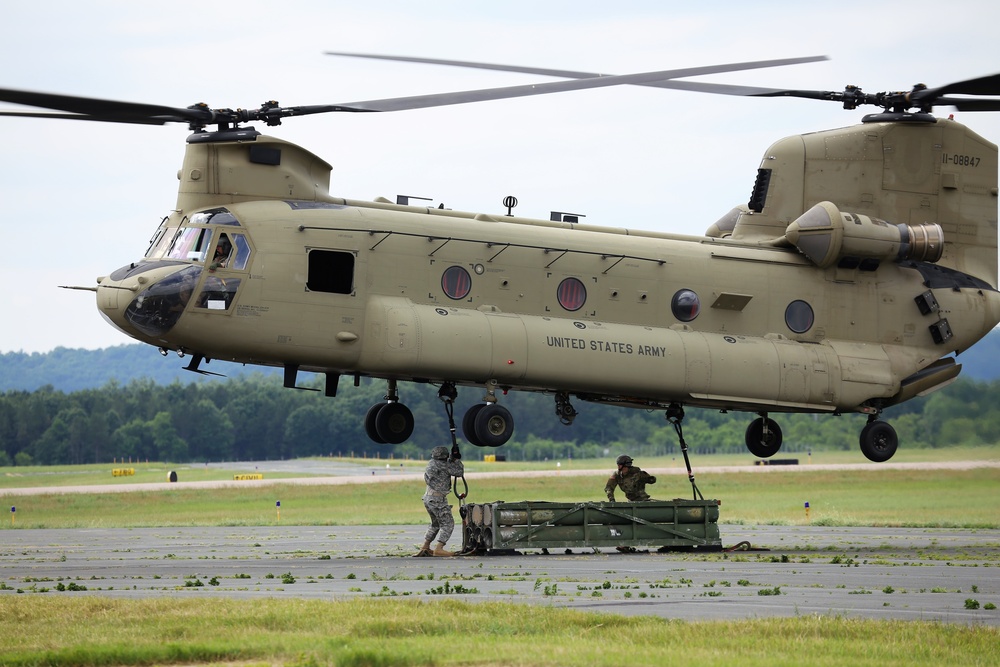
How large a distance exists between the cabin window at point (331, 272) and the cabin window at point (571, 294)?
4009 millimetres

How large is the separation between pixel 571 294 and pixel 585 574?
6.49 meters

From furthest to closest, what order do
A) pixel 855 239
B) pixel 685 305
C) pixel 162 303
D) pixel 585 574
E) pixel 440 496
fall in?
pixel 855 239 → pixel 685 305 → pixel 440 496 → pixel 162 303 → pixel 585 574

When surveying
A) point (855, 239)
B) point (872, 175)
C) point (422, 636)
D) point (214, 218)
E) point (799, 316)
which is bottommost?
point (422, 636)

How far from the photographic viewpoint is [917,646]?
13008mm

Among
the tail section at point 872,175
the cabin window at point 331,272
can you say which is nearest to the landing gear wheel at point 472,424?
the cabin window at point 331,272

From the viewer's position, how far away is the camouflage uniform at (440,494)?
943 inches

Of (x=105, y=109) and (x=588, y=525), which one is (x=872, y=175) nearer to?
(x=588, y=525)

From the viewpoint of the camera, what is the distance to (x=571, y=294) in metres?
24.9

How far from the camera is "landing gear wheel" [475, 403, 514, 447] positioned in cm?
2388

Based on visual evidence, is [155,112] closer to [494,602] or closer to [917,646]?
[494,602]

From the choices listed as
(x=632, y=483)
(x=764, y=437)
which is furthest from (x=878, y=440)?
(x=632, y=483)

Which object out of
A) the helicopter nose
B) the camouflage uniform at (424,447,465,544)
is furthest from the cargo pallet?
the helicopter nose

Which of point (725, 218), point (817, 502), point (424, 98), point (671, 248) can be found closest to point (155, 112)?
point (424, 98)

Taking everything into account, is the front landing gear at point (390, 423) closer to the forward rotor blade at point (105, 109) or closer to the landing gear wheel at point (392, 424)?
the landing gear wheel at point (392, 424)
